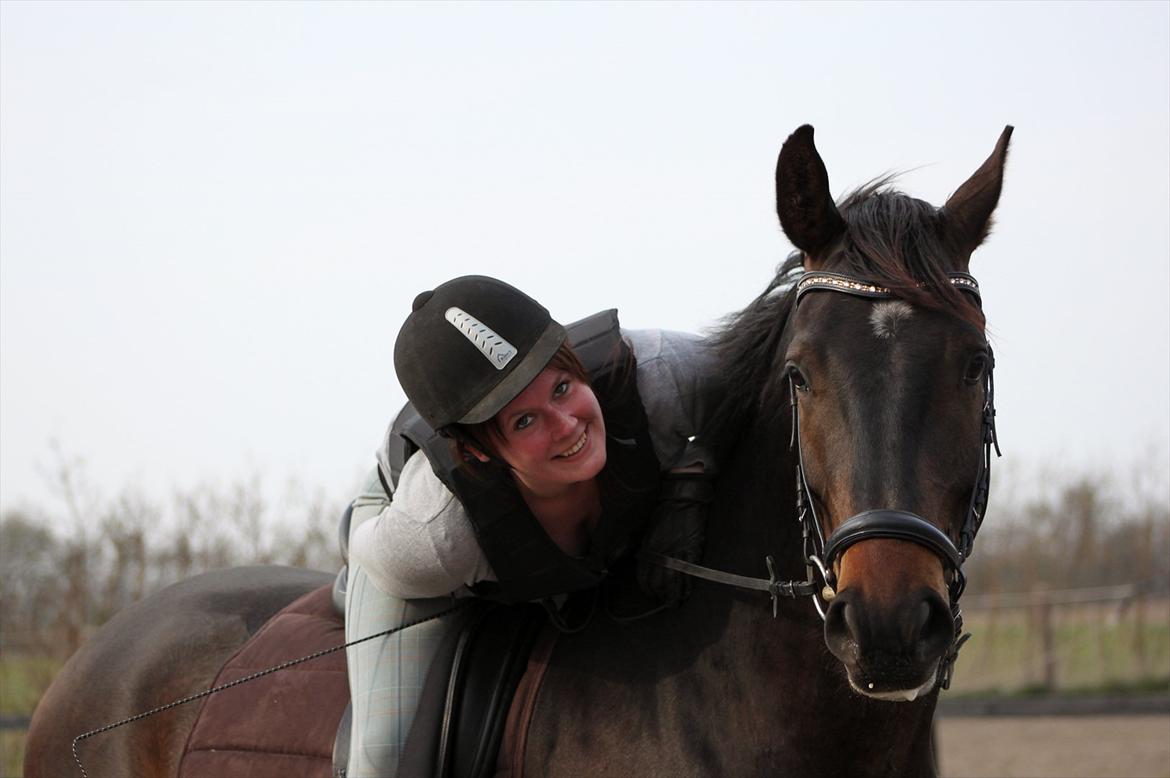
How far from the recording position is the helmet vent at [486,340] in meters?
2.80

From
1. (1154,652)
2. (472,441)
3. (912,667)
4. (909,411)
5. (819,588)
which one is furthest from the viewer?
(1154,652)

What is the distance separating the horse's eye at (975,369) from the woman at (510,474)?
28.7 inches

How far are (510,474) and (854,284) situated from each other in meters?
0.92

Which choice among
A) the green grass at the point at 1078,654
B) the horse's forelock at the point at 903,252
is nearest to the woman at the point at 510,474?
the horse's forelock at the point at 903,252

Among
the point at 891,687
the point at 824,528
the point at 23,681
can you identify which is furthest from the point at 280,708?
the point at 23,681

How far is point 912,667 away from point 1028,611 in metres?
14.7

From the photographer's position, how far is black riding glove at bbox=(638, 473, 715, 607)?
2.96m

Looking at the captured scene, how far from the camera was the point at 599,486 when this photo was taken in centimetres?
301

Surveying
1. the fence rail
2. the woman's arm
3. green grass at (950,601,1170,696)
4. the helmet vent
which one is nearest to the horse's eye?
the helmet vent

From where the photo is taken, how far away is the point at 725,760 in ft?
8.89

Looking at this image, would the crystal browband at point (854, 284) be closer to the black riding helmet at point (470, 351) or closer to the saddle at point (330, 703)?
the black riding helmet at point (470, 351)

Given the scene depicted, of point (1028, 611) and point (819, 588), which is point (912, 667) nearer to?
point (819, 588)

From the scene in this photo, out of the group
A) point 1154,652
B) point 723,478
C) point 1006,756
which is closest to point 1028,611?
point 1154,652

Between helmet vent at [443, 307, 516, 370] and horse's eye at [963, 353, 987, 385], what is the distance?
989 millimetres
